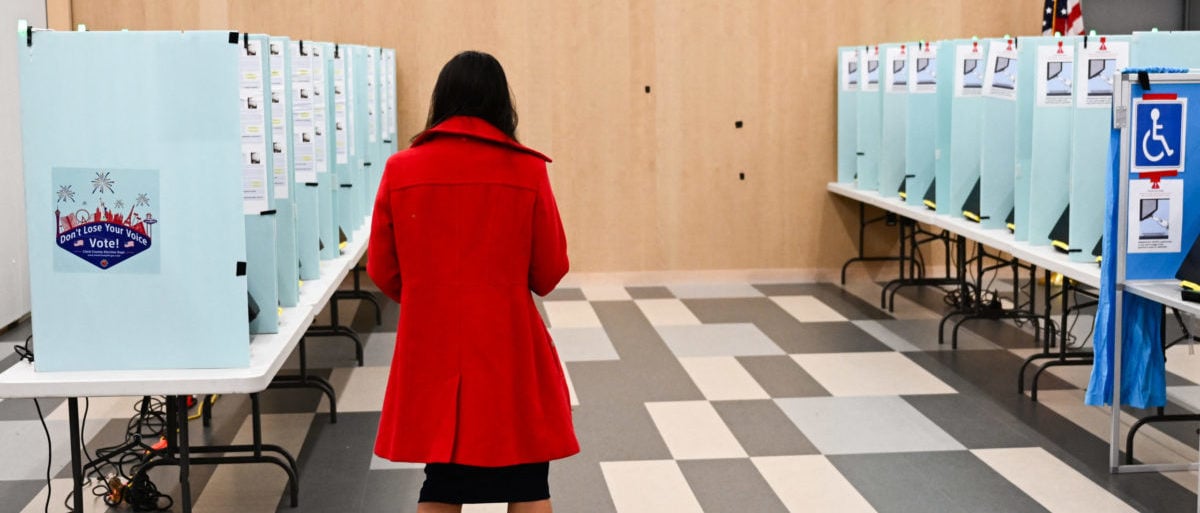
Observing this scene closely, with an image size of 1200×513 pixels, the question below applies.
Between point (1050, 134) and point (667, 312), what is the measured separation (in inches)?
114

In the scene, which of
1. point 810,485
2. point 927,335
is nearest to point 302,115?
point 810,485

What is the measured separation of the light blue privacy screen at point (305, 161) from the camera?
4465 mm

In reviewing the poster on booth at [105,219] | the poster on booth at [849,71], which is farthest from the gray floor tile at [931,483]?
the poster on booth at [849,71]

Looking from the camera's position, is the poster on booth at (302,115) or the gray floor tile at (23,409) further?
the gray floor tile at (23,409)

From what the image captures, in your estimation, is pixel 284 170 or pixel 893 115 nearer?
pixel 284 170

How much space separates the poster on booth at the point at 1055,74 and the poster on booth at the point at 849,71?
2.98m

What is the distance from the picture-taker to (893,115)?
7.39 meters

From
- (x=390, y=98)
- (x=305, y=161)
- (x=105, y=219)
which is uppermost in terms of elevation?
(x=390, y=98)

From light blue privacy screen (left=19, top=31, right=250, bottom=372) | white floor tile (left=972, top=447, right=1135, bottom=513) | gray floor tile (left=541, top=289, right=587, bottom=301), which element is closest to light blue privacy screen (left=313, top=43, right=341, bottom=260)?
light blue privacy screen (left=19, top=31, right=250, bottom=372)

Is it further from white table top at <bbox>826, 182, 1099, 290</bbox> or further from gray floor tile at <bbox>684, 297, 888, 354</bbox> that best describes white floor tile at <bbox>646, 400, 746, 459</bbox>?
white table top at <bbox>826, 182, 1099, 290</bbox>

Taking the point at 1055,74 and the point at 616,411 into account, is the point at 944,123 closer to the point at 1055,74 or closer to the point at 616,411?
the point at 1055,74

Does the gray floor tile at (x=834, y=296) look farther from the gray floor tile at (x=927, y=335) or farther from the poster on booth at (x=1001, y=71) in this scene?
the poster on booth at (x=1001, y=71)

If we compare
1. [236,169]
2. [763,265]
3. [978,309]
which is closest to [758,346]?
[978,309]

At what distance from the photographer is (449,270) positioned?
2588 mm
